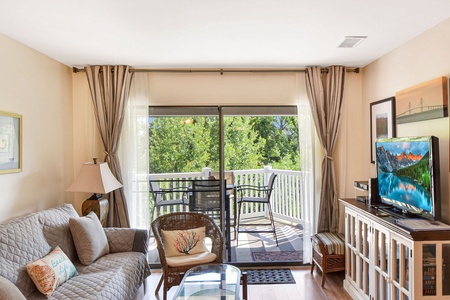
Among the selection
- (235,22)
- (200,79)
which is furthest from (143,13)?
(200,79)

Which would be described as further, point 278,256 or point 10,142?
point 278,256

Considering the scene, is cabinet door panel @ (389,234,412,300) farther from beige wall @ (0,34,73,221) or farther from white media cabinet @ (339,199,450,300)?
beige wall @ (0,34,73,221)

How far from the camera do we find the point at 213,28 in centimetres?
A: 254

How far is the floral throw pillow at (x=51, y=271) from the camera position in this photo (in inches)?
85.7

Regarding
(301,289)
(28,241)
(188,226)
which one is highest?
(28,241)

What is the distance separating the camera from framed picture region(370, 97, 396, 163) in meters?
3.18

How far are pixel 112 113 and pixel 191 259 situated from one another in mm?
1925

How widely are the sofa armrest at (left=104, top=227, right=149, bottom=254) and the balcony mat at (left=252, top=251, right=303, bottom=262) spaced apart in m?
1.52

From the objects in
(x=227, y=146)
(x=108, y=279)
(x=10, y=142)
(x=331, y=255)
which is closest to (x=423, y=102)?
(x=331, y=255)

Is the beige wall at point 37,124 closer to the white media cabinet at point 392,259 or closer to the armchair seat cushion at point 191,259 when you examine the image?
the armchair seat cushion at point 191,259

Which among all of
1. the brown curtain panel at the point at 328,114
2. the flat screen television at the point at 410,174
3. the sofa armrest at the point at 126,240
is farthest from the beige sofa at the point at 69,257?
the flat screen television at the point at 410,174

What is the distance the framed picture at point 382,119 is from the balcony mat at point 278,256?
150cm

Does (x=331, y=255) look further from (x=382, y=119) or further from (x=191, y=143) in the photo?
(x=191, y=143)

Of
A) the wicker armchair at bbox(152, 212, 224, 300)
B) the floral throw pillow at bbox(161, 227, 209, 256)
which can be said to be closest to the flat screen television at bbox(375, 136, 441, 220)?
the wicker armchair at bbox(152, 212, 224, 300)
